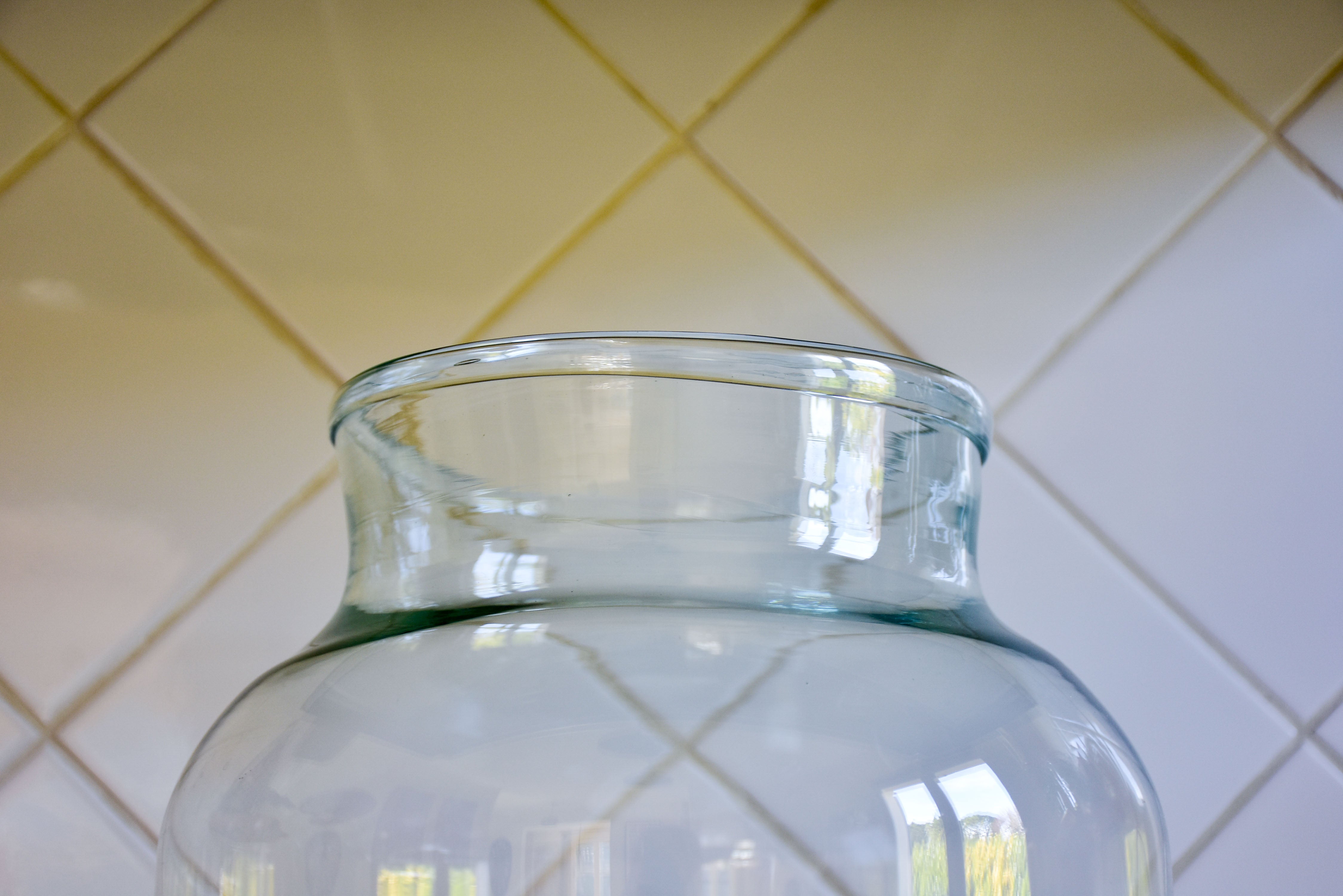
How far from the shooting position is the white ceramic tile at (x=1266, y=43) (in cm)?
44

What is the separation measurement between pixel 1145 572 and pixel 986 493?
0.07 m

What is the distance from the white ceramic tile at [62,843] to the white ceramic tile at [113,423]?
0.03 meters

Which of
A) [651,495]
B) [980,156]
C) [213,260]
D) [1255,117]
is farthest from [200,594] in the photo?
[1255,117]

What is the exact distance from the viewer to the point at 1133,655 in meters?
0.40

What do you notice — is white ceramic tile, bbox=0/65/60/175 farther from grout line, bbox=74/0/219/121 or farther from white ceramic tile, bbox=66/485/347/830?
white ceramic tile, bbox=66/485/347/830

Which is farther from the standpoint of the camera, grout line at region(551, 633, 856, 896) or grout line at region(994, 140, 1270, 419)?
grout line at region(994, 140, 1270, 419)

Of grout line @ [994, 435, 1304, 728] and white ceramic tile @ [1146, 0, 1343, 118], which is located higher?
white ceramic tile @ [1146, 0, 1343, 118]

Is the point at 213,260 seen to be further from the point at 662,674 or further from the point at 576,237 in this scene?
the point at 662,674

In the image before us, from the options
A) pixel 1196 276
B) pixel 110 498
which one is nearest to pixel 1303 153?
pixel 1196 276

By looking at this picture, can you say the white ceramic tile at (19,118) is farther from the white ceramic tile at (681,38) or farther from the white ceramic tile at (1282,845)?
the white ceramic tile at (1282,845)

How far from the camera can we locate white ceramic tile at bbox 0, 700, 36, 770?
379mm

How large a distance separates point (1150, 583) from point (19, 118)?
1.58 feet

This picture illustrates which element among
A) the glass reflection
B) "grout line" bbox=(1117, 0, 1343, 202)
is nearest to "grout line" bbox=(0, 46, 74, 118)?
the glass reflection

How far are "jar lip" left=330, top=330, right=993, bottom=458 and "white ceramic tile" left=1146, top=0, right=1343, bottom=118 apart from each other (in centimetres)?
30
